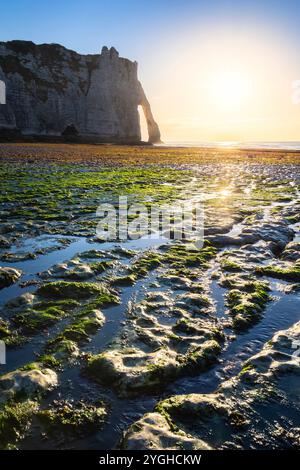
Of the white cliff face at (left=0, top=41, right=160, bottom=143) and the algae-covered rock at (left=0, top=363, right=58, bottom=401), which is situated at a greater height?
the white cliff face at (left=0, top=41, right=160, bottom=143)

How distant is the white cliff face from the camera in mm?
95312

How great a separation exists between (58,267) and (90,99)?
110 m

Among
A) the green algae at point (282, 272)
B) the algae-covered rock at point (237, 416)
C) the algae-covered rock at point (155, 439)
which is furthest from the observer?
the green algae at point (282, 272)

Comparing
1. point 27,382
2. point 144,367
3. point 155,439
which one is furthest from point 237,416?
point 27,382

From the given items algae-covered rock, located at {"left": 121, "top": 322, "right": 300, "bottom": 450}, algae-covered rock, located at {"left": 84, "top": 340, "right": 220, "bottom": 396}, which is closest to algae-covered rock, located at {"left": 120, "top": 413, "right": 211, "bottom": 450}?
algae-covered rock, located at {"left": 121, "top": 322, "right": 300, "bottom": 450}

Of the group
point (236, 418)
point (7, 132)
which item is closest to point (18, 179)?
point (236, 418)

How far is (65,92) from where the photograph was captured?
4094 inches

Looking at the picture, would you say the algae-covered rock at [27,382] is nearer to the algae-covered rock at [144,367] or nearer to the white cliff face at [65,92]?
the algae-covered rock at [144,367]

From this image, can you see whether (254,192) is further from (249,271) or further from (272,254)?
(249,271)

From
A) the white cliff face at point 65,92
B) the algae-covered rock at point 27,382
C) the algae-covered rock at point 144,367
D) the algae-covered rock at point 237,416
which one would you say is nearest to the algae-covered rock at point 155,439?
the algae-covered rock at point 237,416

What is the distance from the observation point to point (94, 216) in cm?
1462

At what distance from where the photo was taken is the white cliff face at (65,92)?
95312 millimetres

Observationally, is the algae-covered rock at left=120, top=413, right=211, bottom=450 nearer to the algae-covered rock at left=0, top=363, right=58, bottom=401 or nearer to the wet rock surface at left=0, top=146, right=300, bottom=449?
Result: the wet rock surface at left=0, top=146, right=300, bottom=449

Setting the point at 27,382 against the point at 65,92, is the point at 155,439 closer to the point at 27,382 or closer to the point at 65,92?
the point at 27,382
